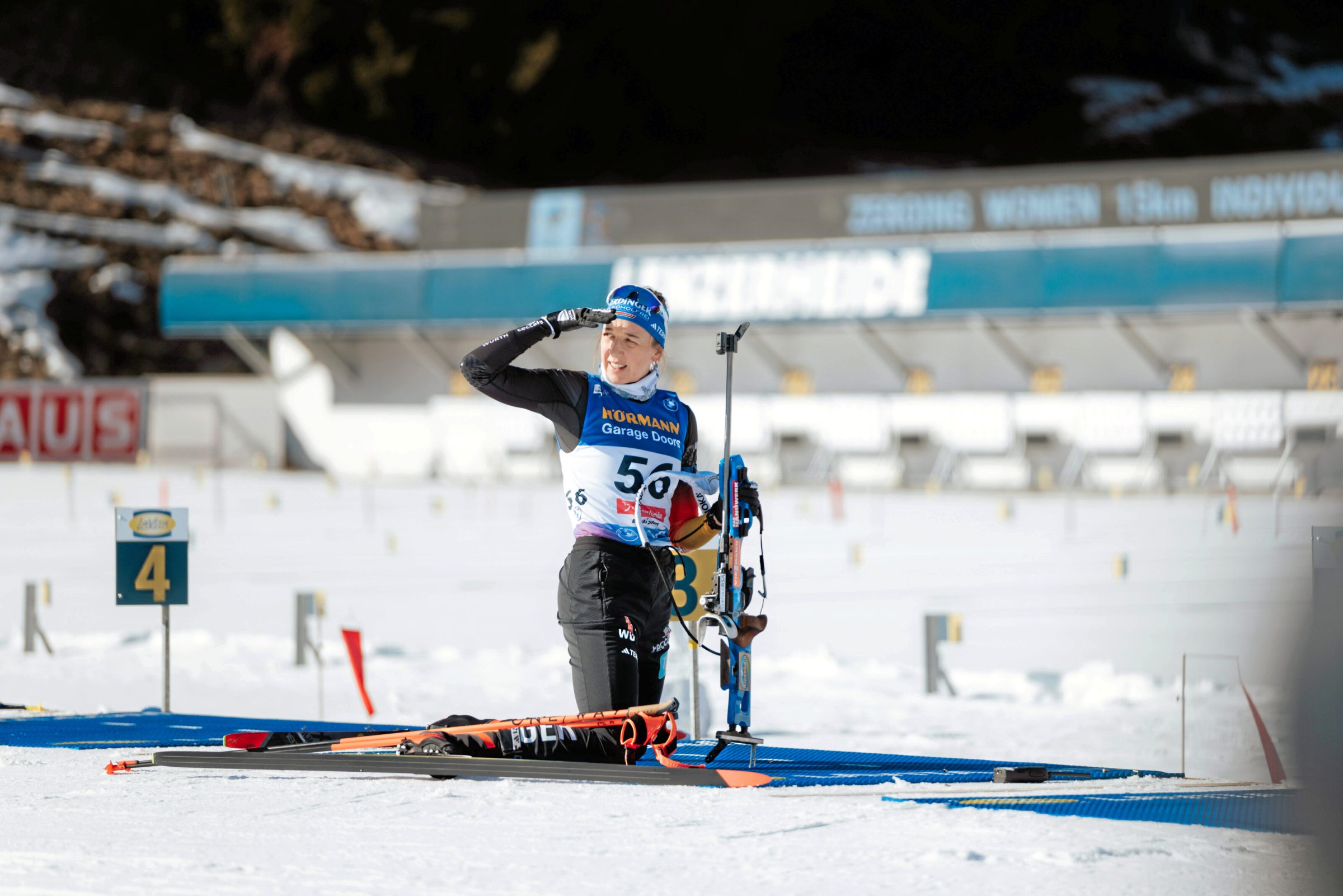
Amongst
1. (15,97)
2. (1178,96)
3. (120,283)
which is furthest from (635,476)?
(1178,96)

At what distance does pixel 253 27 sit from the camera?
67.8 meters

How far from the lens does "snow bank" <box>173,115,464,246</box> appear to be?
5978cm

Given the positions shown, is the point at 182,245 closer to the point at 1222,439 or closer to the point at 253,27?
the point at 253,27

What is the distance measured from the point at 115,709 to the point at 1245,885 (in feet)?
27.2

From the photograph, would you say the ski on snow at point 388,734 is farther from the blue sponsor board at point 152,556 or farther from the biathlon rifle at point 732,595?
the blue sponsor board at point 152,556

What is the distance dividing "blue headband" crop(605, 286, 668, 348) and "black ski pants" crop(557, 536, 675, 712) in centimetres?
82

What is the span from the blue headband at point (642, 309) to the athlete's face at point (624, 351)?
0.02 meters

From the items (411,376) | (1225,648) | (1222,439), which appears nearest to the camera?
(1225,648)

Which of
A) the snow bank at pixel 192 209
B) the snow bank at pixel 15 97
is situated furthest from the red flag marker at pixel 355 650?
the snow bank at pixel 15 97

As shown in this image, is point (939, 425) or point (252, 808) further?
point (939, 425)

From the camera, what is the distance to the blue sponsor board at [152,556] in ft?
29.3

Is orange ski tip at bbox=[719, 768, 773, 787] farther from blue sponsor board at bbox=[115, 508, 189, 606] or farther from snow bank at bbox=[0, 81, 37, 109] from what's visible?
snow bank at bbox=[0, 81, 37, 109]

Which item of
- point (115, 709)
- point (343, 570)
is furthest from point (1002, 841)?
point (343, 570)

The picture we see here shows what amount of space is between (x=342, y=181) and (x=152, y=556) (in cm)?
5430
